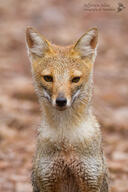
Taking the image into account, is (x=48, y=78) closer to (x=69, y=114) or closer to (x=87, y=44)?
(x=69, y=114)

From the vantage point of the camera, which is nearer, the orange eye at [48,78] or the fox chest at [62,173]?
the orange eye at [48,78]

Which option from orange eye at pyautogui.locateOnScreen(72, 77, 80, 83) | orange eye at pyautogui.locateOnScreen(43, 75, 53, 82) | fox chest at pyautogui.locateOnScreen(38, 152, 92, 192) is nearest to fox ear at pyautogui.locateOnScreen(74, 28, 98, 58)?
orange eye at pyautogui.locateOnScreen(72, 77, 80, 83)

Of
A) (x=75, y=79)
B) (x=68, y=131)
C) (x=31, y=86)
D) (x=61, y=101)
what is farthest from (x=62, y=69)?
(x=31, y=86)

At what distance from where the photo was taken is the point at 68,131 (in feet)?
27.5

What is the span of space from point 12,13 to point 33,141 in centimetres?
1199

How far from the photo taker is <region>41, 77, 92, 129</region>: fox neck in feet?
27.2

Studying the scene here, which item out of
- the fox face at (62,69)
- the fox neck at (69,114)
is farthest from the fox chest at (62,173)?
the fox face at (62,69)

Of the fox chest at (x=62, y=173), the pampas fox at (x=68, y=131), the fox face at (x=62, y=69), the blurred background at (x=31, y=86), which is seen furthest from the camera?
the blurred background at (x=31, y=86)

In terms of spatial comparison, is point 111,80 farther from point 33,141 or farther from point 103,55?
point 33,141

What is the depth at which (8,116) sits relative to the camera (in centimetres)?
1414

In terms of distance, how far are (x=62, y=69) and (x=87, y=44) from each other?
74cm

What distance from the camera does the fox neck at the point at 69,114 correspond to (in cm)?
829

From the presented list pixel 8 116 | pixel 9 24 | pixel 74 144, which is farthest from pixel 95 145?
pixel 9 24

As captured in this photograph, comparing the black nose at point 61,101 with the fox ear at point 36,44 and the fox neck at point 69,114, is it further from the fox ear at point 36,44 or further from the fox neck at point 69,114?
the fox ear at point 36,44
